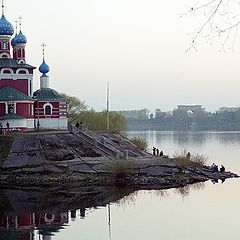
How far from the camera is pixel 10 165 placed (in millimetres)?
27438

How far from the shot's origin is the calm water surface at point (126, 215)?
15.9m

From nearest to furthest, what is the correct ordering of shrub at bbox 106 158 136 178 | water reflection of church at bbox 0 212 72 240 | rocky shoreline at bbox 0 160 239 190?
water reflection of church at bbox 0 212 72 240 < rocky shoreline at bbox 0 160 239 190 < shrub at bbox 106 158 136 178

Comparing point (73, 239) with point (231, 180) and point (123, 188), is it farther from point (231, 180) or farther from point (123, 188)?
point (231, 180)

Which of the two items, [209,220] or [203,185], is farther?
[203,185]

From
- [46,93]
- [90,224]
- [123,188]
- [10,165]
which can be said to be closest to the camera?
[90,224]

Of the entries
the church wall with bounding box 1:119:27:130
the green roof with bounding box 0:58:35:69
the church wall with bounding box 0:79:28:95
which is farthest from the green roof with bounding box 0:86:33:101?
the green roof with bounding box 0:58:35:69

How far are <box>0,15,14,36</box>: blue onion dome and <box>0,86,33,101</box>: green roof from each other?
10.0 feet

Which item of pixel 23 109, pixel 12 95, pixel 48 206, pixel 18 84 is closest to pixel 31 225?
pixel 48 206

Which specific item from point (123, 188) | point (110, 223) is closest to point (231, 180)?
point (123, 188)

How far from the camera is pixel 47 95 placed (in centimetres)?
3400

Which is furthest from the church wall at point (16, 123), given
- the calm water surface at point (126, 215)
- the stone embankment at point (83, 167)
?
the calm water surface at point (126, 215)

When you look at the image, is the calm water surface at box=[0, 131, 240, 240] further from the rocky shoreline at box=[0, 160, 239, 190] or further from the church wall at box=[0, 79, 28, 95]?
the church wall at box=[0, 79, 28, 95]

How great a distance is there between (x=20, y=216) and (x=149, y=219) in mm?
4135

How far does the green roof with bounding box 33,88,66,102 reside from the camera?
33781mm
